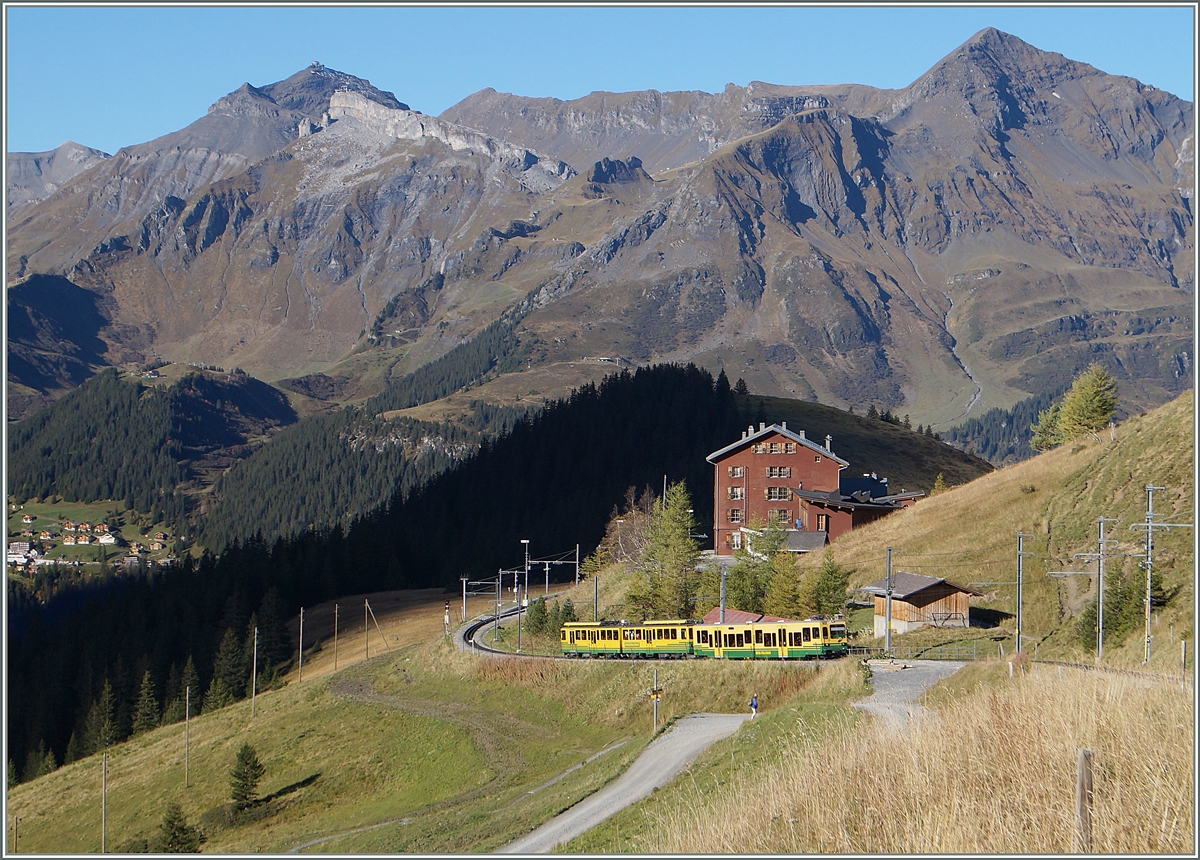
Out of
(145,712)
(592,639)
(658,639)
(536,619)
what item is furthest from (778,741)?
(145,712)

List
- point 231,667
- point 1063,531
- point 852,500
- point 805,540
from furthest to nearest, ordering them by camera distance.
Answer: point 231,667 < point 852,500 < point 805,540 < point 1063,531

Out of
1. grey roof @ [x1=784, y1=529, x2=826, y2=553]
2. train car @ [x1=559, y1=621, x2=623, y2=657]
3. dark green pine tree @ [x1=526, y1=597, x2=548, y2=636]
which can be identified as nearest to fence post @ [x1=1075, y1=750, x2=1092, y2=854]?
train car @ [x1=559, y1=621, x2=623, y2=657]

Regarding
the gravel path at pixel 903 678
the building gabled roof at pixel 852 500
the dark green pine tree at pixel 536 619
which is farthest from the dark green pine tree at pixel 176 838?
the building gabled roof at pixel 852 500

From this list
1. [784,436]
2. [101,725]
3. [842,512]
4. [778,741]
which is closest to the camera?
[778,741]

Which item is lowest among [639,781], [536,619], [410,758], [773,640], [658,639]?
[410,758]

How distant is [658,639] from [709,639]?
4.50 meters

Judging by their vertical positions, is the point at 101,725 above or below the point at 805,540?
below

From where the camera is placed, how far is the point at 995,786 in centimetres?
1783

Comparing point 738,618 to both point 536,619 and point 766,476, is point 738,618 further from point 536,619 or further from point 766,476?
point 766,476

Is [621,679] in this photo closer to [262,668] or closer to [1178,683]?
[1178,683]

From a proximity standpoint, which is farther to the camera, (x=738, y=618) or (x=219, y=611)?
(x=219, y=611)

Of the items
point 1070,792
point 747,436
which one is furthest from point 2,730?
point 747,436

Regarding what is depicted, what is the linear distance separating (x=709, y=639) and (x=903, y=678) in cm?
1795

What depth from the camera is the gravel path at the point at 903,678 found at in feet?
142
